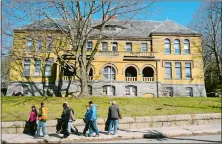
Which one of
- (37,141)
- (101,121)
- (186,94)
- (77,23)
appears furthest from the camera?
(186,94)

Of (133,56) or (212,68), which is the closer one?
(133,56)

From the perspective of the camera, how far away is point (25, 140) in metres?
11.6

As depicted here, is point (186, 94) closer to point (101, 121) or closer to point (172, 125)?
point (172, 125)

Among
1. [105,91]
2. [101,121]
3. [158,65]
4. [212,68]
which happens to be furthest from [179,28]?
[101,121]

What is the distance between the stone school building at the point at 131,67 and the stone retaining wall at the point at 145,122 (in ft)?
59.2

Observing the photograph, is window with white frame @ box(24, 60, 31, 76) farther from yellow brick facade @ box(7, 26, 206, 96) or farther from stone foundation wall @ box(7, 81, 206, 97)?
stone foundation wall @ box(7, 81, 206, 97)

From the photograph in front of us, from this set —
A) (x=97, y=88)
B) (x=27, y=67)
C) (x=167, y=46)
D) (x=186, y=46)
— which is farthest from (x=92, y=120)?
(x=186, y=46)

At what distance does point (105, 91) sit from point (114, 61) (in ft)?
14.1

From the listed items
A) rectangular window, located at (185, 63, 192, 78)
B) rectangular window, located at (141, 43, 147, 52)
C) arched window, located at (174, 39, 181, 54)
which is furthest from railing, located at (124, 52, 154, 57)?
rectangular window, located at (185, 63, 192, 78)

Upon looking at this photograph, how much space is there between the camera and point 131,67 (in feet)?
118

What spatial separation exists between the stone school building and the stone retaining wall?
18043 mm

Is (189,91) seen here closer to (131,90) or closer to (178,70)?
(178,70)

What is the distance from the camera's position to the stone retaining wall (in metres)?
13.4

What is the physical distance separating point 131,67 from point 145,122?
2176 centimetres
